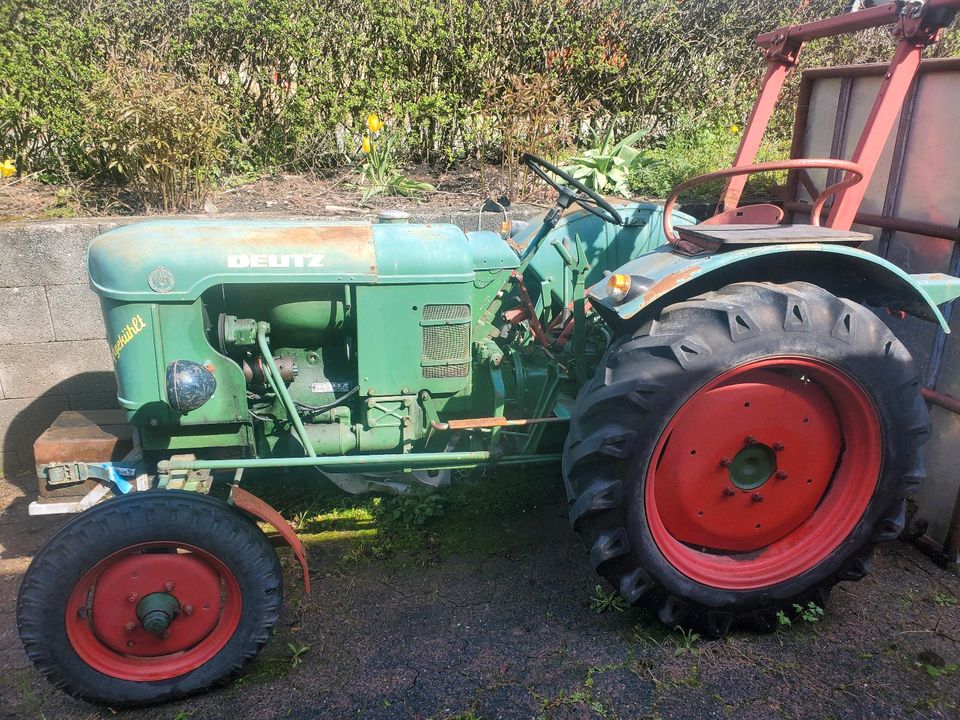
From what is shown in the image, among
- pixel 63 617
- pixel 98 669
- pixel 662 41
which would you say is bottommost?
pixel 98 669

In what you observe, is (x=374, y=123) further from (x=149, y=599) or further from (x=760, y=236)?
(x=149, y=599)

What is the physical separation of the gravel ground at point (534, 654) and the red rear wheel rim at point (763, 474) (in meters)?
0.28

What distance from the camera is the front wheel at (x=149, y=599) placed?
218cm

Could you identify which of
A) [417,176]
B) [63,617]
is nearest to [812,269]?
[63,617]

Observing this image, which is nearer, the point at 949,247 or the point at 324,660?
the point at 324,660

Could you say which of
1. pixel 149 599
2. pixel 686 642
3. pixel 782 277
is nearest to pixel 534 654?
pixel 686 642

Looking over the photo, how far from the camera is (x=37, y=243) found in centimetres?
378

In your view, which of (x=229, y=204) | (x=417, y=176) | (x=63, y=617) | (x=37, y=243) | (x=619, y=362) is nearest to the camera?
(x=63, y=617)

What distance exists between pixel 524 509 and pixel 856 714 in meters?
1.59

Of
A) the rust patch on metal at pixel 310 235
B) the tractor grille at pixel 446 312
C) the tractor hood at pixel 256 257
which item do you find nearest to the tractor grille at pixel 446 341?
the tractor grille at pixel 446 312

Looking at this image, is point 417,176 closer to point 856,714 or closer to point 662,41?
point 662,41

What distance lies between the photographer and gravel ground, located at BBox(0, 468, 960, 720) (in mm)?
2297

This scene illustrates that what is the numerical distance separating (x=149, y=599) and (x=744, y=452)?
206 cm

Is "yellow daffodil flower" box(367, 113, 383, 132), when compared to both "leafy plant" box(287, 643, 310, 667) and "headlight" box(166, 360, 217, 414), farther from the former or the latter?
"leafy plant" box(287, 643, 310, 667)
